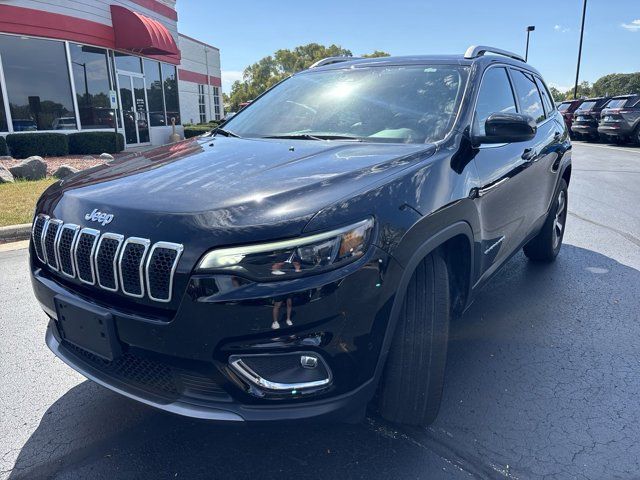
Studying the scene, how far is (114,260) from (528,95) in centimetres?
357

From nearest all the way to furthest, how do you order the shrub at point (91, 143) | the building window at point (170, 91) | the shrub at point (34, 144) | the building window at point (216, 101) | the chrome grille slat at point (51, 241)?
the chrome grille slat at point (51, 241), the shrub at point (34, 144), the shrub at point (91, 143), the building window at point (170, 91), the building window at point (216, 101)

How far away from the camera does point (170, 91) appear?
63.9 ft

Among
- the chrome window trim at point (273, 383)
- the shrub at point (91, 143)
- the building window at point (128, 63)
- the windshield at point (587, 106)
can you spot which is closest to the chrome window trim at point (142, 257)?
the chrome window trim at point (273, 383)

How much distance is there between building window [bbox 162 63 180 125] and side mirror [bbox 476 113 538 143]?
59.9ft

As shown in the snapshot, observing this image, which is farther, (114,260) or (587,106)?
(587,106)

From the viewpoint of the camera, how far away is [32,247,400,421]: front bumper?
5.50ft

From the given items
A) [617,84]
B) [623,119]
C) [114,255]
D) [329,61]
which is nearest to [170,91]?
[623,119]

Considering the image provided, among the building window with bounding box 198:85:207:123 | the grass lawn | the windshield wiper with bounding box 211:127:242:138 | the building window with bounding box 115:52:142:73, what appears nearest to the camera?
the windshield wiper with bounding box 211:127:242:138

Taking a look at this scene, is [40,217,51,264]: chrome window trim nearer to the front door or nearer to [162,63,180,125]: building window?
the front door

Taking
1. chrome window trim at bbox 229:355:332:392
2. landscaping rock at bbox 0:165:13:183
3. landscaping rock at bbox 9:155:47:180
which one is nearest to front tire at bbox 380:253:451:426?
chrome window trim at bbox 229:355:332:392

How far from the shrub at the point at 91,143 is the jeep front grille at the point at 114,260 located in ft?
41.6

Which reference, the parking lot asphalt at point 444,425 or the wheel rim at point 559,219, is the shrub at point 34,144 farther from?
the wheel rim at point 559,219

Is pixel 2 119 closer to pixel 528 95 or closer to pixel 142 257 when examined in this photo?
pixel 528 95

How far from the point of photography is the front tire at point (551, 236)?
15.0 feet
